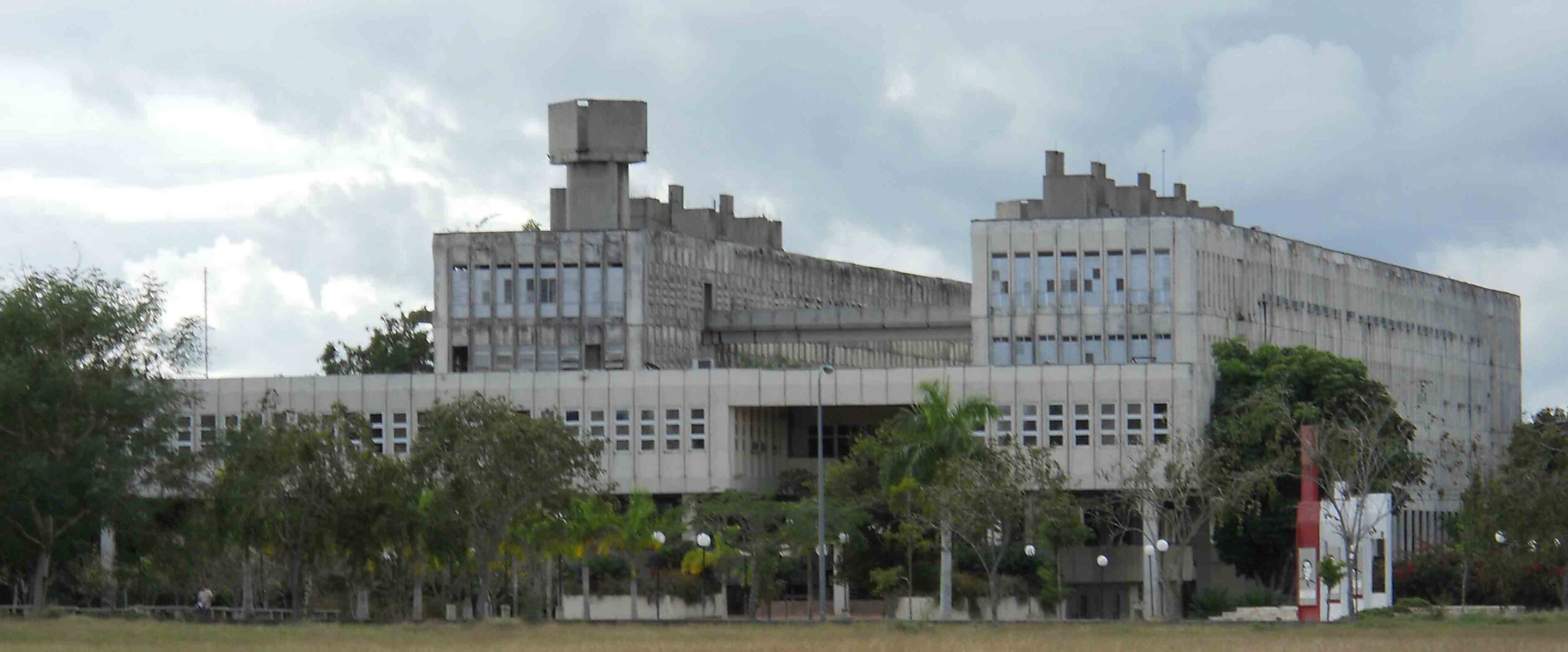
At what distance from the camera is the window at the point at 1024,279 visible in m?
117

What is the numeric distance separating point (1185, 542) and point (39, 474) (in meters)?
33.3

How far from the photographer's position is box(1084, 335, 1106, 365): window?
11638 centimetres

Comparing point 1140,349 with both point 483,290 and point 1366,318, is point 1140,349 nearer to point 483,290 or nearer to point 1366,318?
point 1366,318

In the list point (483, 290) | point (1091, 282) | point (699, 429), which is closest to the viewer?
point (699, 429)

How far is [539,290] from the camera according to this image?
126 m

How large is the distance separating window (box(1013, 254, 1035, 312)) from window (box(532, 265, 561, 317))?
2296 cm

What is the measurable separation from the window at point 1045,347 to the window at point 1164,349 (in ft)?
15.2

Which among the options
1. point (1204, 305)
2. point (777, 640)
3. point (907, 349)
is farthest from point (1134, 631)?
point (907, 349)

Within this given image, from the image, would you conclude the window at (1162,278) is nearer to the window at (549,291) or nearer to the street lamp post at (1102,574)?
the street lamp post at (1102,574)

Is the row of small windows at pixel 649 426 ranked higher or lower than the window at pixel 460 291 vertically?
lower

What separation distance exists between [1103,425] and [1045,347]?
18649 mm

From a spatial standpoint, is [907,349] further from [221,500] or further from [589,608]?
[221,500]

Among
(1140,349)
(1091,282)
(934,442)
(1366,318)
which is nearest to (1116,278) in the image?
(1091,282)

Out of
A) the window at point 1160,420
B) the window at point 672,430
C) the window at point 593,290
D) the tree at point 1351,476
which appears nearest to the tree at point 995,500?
the tree at point 1351,476
